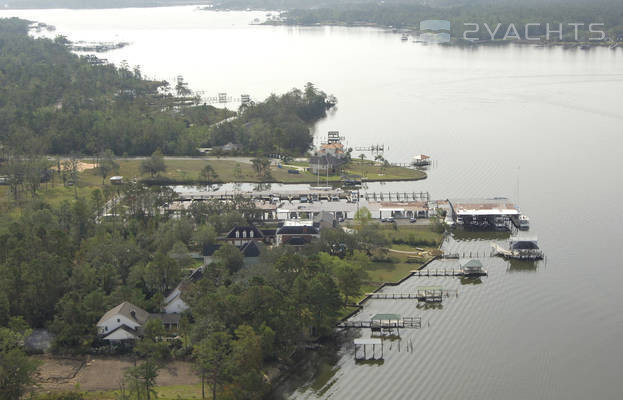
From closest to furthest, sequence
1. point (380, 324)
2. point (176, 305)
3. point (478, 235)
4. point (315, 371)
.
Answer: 1. point (315, 371)
2. point (176, 305)
3. point (380, 324)
4. point (478, 235)

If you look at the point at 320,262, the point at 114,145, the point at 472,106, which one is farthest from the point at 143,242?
the point at 472,106

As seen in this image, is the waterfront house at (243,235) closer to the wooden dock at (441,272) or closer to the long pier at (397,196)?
the wooden dock at (441,272)

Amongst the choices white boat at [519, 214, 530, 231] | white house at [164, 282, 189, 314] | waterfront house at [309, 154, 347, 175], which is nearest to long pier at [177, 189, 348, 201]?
waterfront house at [309, 154, 347, 175]

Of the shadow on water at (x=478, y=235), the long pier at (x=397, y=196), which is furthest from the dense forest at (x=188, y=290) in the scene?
the long pier at (x=397, y=196)

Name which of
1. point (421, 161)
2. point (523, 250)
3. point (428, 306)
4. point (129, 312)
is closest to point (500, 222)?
point (523, 250)

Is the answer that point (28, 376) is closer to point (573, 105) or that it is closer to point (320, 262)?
point (320, 262)

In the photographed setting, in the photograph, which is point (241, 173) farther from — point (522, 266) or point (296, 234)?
point (522, 266)

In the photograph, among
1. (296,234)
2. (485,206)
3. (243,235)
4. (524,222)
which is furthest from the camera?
(485,206)
